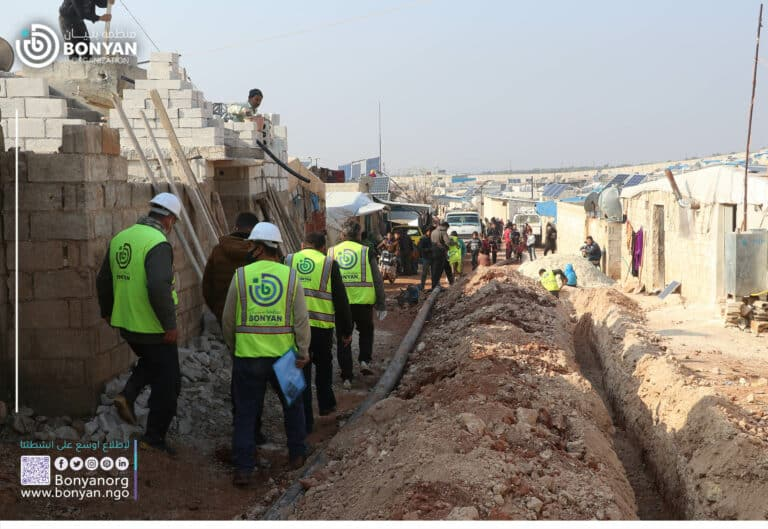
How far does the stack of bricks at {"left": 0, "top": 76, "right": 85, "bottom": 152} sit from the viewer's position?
9062mm

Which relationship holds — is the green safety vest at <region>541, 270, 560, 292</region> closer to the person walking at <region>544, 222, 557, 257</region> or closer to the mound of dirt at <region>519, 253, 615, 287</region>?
the mound of dirt at <region>519, 253, 615, 287</region>

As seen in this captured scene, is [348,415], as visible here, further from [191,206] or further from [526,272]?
[526,272]

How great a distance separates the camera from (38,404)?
6164 mm

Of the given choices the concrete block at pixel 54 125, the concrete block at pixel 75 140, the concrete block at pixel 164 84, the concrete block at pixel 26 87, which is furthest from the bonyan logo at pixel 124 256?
the concrete block at pixel 164 84

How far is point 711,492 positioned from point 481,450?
1.86m

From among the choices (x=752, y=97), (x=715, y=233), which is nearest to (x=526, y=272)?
(x=715, y=233)

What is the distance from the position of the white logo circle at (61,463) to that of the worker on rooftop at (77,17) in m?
8.48

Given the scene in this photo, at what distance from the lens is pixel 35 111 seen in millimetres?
9320

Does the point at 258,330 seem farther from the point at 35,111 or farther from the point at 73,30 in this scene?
the point at 73,30

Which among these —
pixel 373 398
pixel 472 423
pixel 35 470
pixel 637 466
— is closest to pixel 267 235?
pixel 472 423

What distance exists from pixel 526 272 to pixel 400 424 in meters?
15.7

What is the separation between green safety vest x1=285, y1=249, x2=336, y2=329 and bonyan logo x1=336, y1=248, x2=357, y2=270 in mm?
1199

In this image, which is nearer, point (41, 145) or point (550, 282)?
point (41, 145)

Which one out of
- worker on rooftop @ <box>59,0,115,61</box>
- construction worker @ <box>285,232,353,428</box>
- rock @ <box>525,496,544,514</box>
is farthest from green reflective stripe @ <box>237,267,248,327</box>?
worker on rooftop @ <box>59,0,115,61</box>
